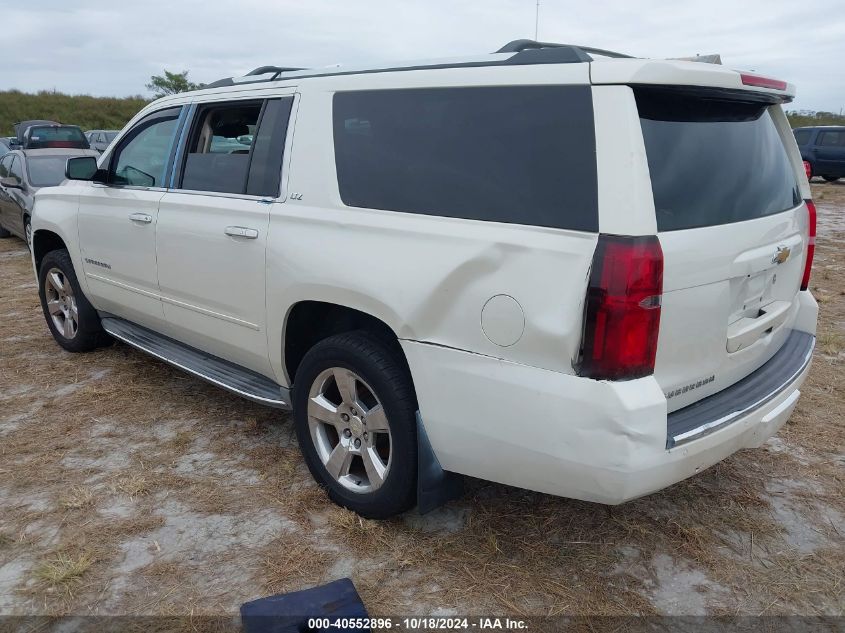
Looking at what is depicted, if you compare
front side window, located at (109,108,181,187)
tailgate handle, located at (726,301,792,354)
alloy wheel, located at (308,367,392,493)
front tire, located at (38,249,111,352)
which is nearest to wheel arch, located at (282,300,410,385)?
alloy wheel, located at (308,367,392,493)

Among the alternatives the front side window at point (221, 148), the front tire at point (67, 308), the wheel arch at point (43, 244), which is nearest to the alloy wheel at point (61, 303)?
the front tire at point (67, 308)

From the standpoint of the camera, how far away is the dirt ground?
260 cm

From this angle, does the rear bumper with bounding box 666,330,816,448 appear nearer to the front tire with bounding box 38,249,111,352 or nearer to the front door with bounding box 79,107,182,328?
the front door with bounding box 79,107,182,328

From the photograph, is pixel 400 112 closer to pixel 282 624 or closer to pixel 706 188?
pixel 706 188

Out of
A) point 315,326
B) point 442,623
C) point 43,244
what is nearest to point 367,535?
point 442,623

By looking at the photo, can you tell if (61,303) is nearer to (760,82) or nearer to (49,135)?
(760,82)

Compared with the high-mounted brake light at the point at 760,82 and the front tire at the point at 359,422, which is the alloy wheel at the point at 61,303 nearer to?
the front tire at the point at 359,422

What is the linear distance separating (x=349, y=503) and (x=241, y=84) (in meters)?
2.25

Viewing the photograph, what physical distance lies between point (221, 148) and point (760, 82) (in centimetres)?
268

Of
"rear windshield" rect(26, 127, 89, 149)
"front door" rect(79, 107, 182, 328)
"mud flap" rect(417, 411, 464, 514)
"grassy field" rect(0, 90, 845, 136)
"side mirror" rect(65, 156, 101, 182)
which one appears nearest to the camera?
"mud flap" rect(417, 411, 464, 514)

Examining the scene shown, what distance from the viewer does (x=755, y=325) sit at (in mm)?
2676

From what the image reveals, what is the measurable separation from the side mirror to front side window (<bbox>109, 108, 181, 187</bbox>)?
16 centimetres

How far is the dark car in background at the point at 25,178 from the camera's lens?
932cm

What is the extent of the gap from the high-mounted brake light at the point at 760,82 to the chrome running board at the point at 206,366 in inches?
93.2
